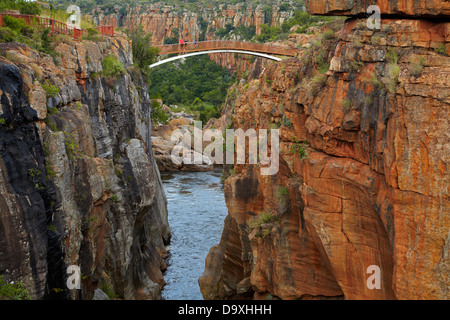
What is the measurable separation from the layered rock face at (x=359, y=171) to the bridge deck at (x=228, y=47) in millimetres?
22705

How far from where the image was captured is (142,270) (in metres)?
26.2

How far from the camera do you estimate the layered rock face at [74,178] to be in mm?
13805

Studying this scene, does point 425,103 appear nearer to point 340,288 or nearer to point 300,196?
point 300,196

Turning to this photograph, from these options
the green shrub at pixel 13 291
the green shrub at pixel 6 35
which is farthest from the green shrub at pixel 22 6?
the green shrub at pixel 13 291

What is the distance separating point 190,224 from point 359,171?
23.9 m

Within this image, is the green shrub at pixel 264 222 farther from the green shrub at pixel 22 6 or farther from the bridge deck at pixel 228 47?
the bridge deck at pixel 228 47

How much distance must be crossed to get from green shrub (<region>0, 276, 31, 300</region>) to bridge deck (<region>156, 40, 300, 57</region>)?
98.5 ft

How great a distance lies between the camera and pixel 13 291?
1303 centimetres

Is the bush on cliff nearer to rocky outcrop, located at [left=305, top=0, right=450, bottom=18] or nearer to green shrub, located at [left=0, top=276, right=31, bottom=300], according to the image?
rocky outcrop, located at [left=305, top=0, right=450, bottom=18]

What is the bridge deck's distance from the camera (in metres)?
41.6

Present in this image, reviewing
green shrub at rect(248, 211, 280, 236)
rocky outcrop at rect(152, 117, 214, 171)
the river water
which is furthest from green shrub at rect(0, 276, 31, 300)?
A: rocky outcrop at rect(152, 117, 214, 171)

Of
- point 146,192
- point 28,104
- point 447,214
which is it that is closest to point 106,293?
point 146,192

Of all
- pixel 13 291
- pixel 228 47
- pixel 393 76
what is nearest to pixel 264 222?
pixel 393 76

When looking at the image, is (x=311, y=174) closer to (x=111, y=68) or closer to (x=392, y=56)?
(x=392, y=56)
